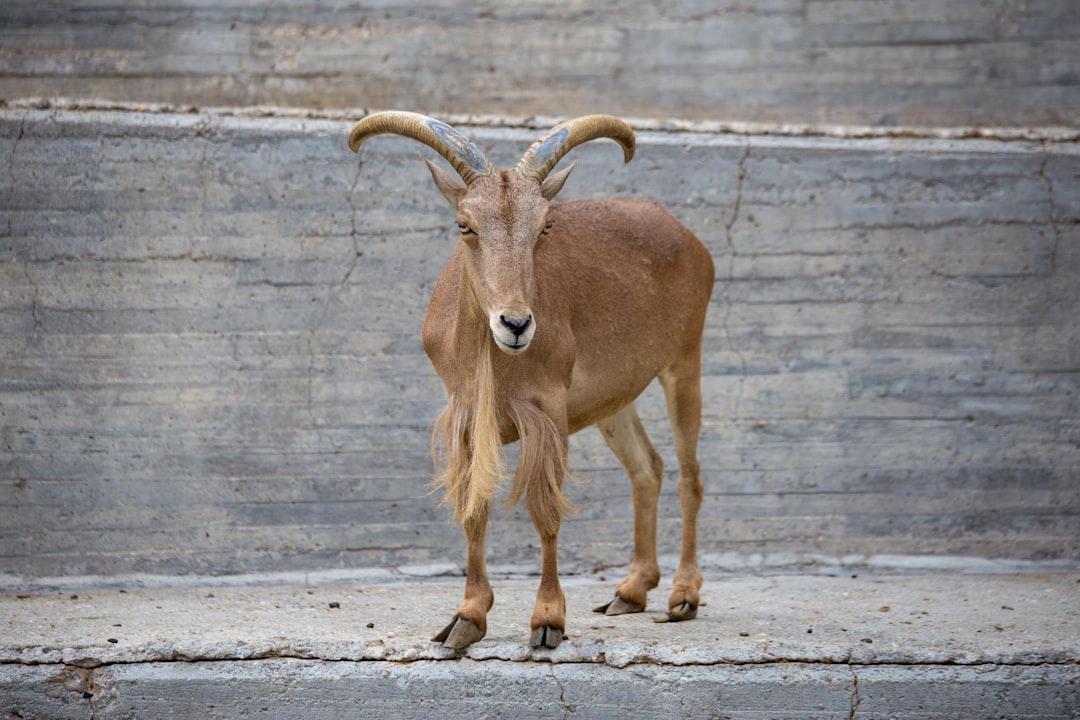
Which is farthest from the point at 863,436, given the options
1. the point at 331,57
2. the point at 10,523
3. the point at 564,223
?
the point at 10,523

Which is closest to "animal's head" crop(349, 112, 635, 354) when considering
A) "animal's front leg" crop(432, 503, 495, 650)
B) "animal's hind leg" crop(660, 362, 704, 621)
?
"animal's front leg" crop(432, 503, 495, 650)

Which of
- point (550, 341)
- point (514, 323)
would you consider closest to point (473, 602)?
point (550, 341)

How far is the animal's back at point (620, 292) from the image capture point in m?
4.79

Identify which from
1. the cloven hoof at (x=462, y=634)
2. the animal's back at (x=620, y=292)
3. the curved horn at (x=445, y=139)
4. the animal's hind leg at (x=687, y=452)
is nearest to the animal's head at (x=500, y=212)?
the curved horn at (x=445, y=139)

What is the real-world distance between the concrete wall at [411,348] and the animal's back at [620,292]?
1.10 metres

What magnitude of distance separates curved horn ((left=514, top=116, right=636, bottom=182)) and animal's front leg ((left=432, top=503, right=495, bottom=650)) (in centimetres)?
122

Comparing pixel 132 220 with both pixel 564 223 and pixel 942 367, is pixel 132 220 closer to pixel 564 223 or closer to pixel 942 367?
pixel 564 223

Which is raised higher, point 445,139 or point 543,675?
point 445,139

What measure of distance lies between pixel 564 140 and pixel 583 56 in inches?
116

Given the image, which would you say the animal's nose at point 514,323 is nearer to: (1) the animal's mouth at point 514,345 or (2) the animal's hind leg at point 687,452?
(1) the animal's mouth at point 514,345

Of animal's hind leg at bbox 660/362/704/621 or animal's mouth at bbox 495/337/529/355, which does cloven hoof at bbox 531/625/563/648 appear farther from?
animal's mouth at bbox 495/337/529/355

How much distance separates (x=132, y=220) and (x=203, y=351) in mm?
775

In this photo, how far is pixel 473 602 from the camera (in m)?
4.36

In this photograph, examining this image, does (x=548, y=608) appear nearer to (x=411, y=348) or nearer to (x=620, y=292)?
(x=620, y=292)
